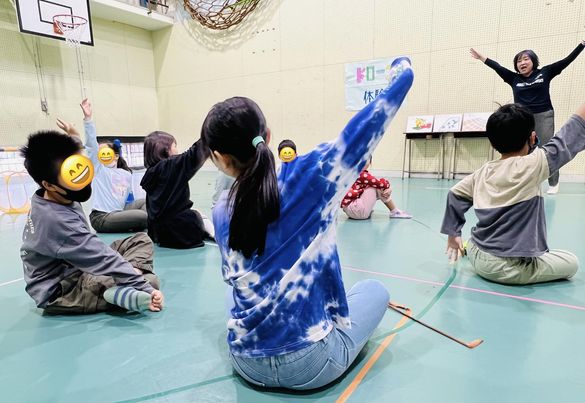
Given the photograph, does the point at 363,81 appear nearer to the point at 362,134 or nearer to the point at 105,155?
the point at 105,155

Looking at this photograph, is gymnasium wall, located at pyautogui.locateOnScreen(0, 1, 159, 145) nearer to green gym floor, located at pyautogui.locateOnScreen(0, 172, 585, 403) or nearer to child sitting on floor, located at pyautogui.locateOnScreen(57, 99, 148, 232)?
child sitting on floor, located at pyautogui.locateOnScreen(57, 99, 148, 232)

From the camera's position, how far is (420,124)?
219 inches

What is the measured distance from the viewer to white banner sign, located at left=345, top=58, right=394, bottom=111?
5844 mm

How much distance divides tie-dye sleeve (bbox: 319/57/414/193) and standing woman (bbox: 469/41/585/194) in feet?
10.6

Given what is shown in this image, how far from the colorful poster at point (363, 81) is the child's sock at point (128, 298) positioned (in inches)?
204

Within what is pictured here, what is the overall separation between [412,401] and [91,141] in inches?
91.3

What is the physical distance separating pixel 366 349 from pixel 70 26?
7.31 meters

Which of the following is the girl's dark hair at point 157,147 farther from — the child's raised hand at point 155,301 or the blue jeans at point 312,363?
the blue jeans at point 312,363

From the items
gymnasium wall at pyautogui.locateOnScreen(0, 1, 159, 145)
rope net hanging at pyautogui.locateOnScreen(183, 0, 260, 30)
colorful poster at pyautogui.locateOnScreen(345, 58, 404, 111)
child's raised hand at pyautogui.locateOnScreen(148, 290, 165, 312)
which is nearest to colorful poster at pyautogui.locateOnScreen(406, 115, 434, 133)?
colorful poster at pyautogui.locateOnScreen(345, 58, 404, 111)

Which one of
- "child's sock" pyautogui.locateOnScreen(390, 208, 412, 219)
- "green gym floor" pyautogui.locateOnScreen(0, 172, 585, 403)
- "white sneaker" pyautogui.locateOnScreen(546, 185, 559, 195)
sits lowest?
"green gym floor" pyautogui.locateOnScreen(0, 172, 585, 403)

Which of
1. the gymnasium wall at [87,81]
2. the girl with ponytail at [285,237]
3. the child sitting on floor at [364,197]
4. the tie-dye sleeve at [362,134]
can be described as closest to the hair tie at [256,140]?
the girl with ponytail at [285,237]

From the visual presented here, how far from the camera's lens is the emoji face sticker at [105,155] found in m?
2.88

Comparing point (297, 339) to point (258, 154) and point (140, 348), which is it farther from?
point (140, 348)

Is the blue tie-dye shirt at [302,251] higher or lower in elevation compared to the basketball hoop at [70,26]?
lower
